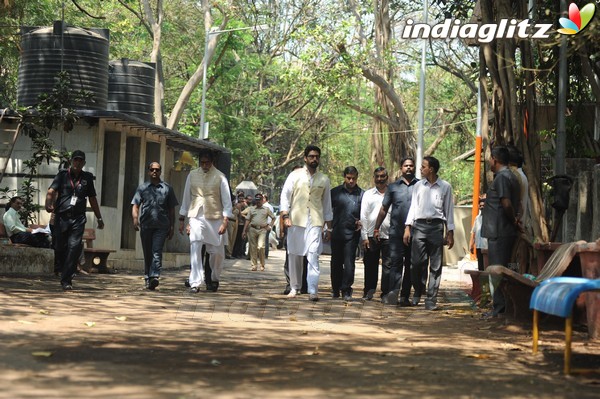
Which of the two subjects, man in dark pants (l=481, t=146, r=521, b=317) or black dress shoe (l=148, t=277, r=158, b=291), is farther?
black dress shoe (l=148, t=277, r=158, b=291)

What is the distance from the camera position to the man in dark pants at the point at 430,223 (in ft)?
46.9

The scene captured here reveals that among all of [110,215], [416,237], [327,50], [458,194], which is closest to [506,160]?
[416,237]

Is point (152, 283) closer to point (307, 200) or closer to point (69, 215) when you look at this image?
point (69, 215)

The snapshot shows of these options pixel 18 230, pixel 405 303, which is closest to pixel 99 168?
pixel 18 230

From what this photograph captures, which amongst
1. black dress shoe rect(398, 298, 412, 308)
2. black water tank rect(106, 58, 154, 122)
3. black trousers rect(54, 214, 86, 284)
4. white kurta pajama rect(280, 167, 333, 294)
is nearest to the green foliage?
black water tank rect(106, 58, 154, 122)

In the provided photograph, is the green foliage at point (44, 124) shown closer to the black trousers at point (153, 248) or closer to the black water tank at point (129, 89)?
the black trousers at point (153, 248)

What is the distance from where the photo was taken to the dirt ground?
6879mm

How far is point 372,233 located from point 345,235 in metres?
0.40

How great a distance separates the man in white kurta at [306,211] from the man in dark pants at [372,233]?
63cm

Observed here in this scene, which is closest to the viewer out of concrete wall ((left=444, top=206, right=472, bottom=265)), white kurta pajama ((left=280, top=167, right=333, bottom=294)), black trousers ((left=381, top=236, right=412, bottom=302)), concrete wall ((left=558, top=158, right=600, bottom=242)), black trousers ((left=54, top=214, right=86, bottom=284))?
black trousers ((left=54, top=214, right=86, bottom=284))

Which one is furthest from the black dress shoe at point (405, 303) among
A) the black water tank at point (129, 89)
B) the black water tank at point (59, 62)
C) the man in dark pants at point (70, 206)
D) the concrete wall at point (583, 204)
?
→ the black water tank at point (129, 89)

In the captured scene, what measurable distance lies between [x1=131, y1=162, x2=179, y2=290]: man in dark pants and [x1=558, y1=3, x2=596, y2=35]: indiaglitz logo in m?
5.87

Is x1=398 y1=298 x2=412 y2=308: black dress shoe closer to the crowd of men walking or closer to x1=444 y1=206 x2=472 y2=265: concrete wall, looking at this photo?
the crowd of men walking

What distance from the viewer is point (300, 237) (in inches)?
613
